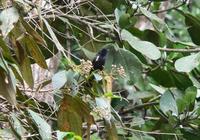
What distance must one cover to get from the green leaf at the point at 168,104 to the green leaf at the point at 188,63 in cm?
14

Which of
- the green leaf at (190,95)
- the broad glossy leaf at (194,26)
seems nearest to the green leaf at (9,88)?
the green leaf at (190,95)

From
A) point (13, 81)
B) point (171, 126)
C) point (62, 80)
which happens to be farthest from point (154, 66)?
point (13, 81)

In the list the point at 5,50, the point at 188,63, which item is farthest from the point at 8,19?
the point at 188,63

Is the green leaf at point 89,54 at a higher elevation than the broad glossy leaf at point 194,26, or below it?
higher

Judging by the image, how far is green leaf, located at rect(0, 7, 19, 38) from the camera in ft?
3.15

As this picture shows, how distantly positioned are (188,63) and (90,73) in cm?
27

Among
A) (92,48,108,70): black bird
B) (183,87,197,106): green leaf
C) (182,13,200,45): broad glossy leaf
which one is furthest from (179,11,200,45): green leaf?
(92,48,108,70): black bird

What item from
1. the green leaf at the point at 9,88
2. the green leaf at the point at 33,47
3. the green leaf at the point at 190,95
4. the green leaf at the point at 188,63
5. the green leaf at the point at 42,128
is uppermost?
the green leaf at the point at 33,47

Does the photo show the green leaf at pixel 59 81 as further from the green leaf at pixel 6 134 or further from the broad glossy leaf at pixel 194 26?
the broad glossy leaf at pixel 194 26

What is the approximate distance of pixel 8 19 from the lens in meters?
0.98

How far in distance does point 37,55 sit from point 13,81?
0.10 metres

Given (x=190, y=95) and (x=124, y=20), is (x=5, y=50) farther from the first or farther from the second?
(x=190, y=95)

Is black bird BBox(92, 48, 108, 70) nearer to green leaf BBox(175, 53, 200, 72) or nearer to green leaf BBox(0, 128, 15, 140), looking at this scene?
green leaf BBox(175, 53, 200, 72)

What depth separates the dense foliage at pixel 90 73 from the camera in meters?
1.05
